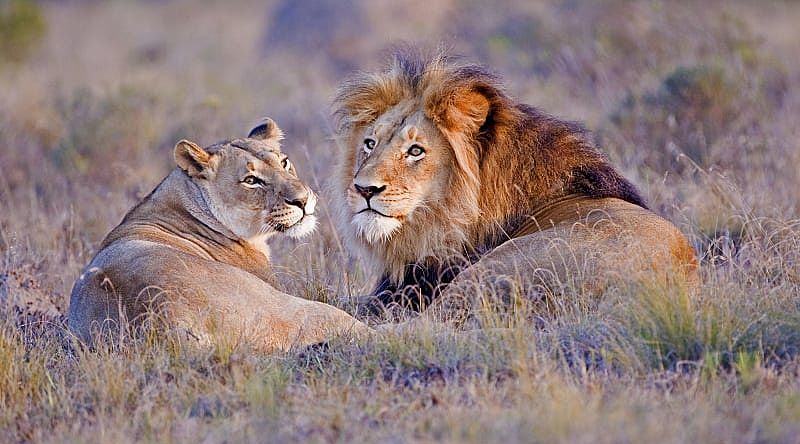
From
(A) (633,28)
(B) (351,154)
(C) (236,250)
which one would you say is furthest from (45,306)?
(A) (633,28)

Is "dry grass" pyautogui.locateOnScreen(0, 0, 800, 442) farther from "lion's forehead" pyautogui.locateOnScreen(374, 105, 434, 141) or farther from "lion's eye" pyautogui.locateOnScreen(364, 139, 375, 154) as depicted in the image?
"lion's forehead" pyautogui.locateOnScreen(374, 105, 434, 141)

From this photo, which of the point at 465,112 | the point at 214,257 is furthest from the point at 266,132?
the point at 465,112

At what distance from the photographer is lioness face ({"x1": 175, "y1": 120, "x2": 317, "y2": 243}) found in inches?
254

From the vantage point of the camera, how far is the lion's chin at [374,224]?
234 inches

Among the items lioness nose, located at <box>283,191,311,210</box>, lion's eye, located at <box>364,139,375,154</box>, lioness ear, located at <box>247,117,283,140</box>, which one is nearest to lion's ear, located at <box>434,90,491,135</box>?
lion's eye, located at <box>364,139,375,154</box>

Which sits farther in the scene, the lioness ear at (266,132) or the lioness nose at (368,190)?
the lioness ear at (266,132)

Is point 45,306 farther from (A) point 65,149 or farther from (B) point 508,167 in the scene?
(A) point 65,149

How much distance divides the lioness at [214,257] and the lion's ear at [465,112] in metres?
1.01

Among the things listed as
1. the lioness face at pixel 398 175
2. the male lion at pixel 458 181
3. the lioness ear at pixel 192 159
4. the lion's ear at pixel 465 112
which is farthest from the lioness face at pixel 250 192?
the lion's ear at pixel 465 112

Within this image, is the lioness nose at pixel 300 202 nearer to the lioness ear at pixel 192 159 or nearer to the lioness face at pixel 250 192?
the lioness face at pixel 250 192

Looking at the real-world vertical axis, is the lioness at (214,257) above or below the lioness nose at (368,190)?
below

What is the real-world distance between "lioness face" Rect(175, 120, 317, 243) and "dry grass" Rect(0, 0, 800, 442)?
0.39 meters

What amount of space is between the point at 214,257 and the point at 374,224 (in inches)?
42.1

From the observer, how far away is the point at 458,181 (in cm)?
603
